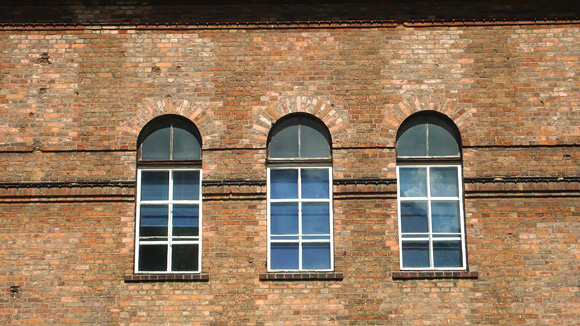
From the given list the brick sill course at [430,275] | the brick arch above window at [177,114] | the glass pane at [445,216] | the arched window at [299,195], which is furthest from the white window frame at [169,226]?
the glass pane at [445,216]

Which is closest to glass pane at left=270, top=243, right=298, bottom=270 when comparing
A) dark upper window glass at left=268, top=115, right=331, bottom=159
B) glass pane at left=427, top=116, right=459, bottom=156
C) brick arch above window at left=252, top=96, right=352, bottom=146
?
dark upper window glass at left=268, top=115, right=331, bottom=159

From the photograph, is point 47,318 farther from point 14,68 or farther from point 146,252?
point 14,68

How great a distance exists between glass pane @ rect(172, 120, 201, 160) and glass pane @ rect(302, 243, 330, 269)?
7.04ft

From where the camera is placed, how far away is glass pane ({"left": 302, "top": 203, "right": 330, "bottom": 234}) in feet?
37.3

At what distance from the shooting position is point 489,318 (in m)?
10.8

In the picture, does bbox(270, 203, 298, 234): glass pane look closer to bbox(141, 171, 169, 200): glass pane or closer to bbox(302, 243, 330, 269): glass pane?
bbox(302, 243, 330, 269): glass pane

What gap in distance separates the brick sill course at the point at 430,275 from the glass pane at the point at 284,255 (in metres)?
1.45

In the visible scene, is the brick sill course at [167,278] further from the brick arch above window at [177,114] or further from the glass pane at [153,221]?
the brick arch above window at [177,114]

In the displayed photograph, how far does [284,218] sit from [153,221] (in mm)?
1940

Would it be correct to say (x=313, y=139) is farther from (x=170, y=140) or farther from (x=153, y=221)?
(x=153, y=221)

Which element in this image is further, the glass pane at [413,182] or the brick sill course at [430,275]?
the glass pane at [413,182]

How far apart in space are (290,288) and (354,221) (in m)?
1.34

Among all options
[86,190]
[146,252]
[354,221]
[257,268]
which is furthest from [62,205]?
[354,221]

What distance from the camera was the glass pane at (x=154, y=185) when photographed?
11547mm
